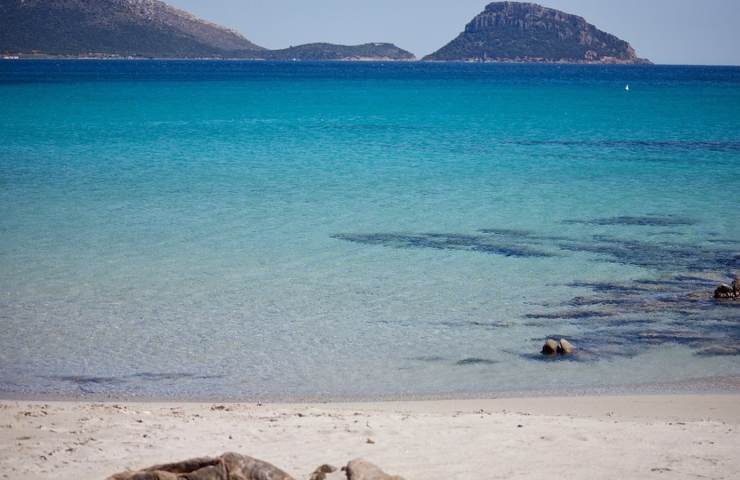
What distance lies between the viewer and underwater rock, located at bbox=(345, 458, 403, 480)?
6297mm

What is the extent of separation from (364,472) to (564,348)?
17.0ft

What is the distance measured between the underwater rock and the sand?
47 cm

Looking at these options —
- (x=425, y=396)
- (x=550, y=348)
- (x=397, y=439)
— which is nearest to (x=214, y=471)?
(x=397, y=439)

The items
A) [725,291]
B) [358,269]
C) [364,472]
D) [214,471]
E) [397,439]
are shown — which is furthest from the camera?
[358,269]

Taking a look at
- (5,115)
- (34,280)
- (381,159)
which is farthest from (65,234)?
(5,115)

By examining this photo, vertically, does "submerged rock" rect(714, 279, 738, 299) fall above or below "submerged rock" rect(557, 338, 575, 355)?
above

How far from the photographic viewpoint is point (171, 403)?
9383mm

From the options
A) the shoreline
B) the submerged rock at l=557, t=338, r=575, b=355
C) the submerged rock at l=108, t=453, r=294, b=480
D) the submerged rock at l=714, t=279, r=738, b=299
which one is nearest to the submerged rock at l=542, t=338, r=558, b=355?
the submerged rock at l=557, t=338, r=575, b=355

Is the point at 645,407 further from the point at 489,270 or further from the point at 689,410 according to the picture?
the point at 489,270

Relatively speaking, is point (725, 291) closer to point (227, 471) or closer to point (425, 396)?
point (425, 396)

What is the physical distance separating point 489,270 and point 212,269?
4.42 metres

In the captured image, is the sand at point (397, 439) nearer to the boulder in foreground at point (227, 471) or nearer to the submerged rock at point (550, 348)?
the boulder in foreground at point (227, 471)

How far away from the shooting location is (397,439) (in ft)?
24.9

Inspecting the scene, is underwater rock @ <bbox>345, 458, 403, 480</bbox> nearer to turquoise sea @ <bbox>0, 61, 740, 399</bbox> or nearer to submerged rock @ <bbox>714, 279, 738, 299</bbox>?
turquoise sea @ <bbox>0, 61, 740, 399</bbox>
